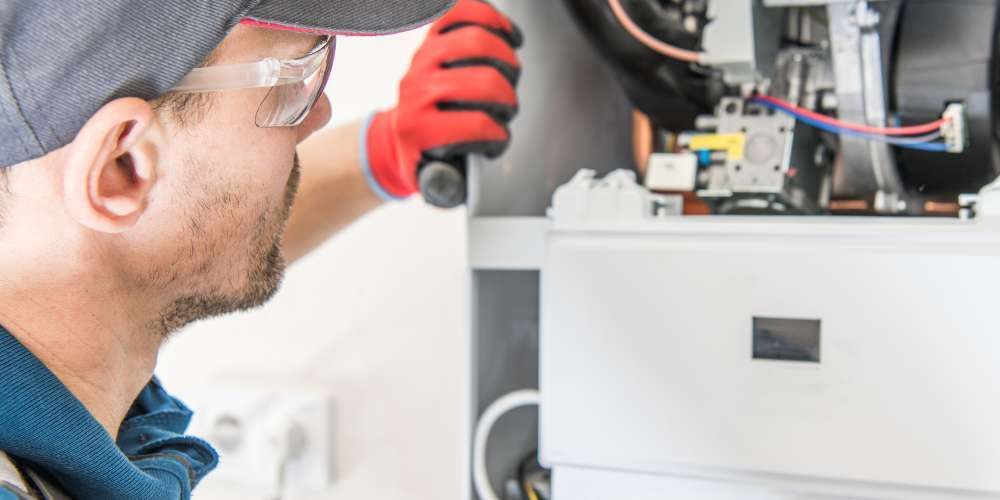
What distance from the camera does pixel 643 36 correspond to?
0.84 metres

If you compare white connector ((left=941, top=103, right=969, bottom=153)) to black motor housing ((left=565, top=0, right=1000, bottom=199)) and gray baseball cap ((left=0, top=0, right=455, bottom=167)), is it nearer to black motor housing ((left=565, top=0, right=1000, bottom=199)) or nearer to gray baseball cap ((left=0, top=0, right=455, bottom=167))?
black motor housing ((left=565, top=0, right=1000, bottom=199))

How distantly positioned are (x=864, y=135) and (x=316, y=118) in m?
0.50

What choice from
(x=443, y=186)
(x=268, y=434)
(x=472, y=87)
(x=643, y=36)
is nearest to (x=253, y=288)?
(x=443, y=186)

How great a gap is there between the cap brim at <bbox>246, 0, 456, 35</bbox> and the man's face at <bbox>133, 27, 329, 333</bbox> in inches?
1.9

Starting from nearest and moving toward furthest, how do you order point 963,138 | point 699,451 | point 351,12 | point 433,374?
point 351,12 < point 699,451 < point 963,138 < point 433,374

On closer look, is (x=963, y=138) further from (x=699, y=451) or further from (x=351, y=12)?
(x=351, y=12)

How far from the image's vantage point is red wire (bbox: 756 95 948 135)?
0.79m

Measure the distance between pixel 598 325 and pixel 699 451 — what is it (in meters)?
0.12

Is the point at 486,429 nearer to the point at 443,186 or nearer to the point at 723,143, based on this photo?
the point at 443,186

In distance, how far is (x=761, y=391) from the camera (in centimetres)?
66

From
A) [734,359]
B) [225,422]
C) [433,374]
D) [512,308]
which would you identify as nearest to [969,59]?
[734,359]

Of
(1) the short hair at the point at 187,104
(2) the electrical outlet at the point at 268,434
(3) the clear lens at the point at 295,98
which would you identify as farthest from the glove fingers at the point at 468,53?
(2) the electrical outlet at the point at 268,434

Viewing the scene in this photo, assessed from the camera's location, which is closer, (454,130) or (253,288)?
(253,288)

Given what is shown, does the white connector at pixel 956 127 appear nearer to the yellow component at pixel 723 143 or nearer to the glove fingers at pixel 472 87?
the yellow component at pixel 723 143
